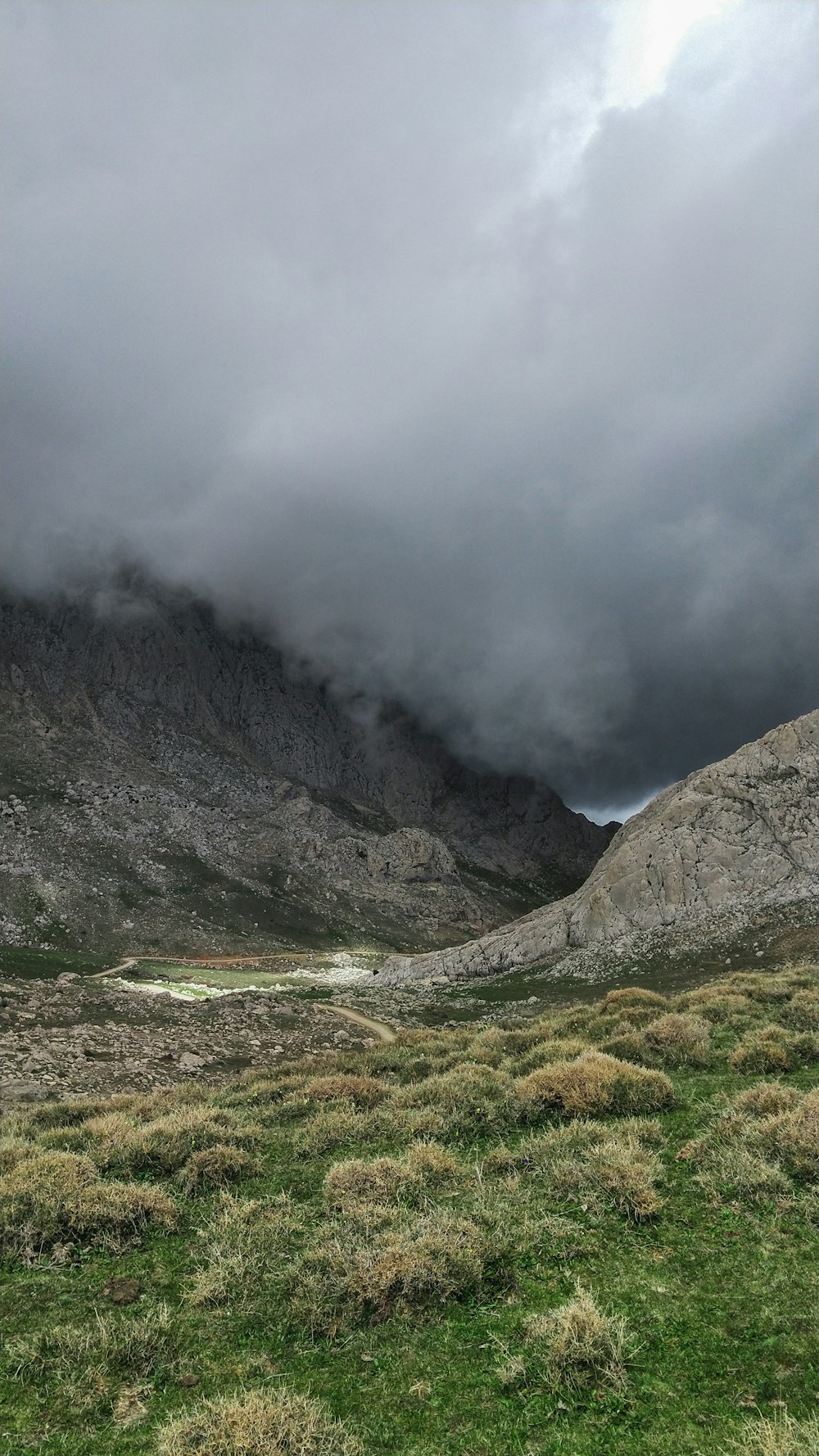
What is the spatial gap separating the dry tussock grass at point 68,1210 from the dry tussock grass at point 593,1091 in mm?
6445

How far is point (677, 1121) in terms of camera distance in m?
11.3

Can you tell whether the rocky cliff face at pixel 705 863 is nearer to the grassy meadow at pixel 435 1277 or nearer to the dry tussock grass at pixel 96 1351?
the grassy meadow at pixel 435 1277

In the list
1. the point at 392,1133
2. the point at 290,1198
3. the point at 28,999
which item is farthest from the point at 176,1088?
the point at 28,999

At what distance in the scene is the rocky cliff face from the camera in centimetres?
7231

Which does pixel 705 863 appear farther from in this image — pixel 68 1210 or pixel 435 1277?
pixel 68 1210

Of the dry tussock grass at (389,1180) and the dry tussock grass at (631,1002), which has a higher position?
the dry tussock grass at (389,1180)

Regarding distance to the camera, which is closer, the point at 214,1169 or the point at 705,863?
the point at 214,1169

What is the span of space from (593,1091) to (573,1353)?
6.48 meters

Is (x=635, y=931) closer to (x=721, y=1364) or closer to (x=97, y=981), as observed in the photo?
(x=97, y=981)

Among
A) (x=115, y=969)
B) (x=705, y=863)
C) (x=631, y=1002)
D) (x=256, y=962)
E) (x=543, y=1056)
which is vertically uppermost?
(x=705, y=863)

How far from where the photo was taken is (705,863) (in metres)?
Answer: 76.1

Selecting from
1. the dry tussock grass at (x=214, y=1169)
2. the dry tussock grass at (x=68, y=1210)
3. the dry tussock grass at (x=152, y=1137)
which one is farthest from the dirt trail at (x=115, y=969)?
the dry tussock grass at (x=68, y=1210)

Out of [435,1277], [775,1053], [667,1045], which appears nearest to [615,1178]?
[435,1277]

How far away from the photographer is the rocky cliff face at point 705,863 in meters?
72.3
